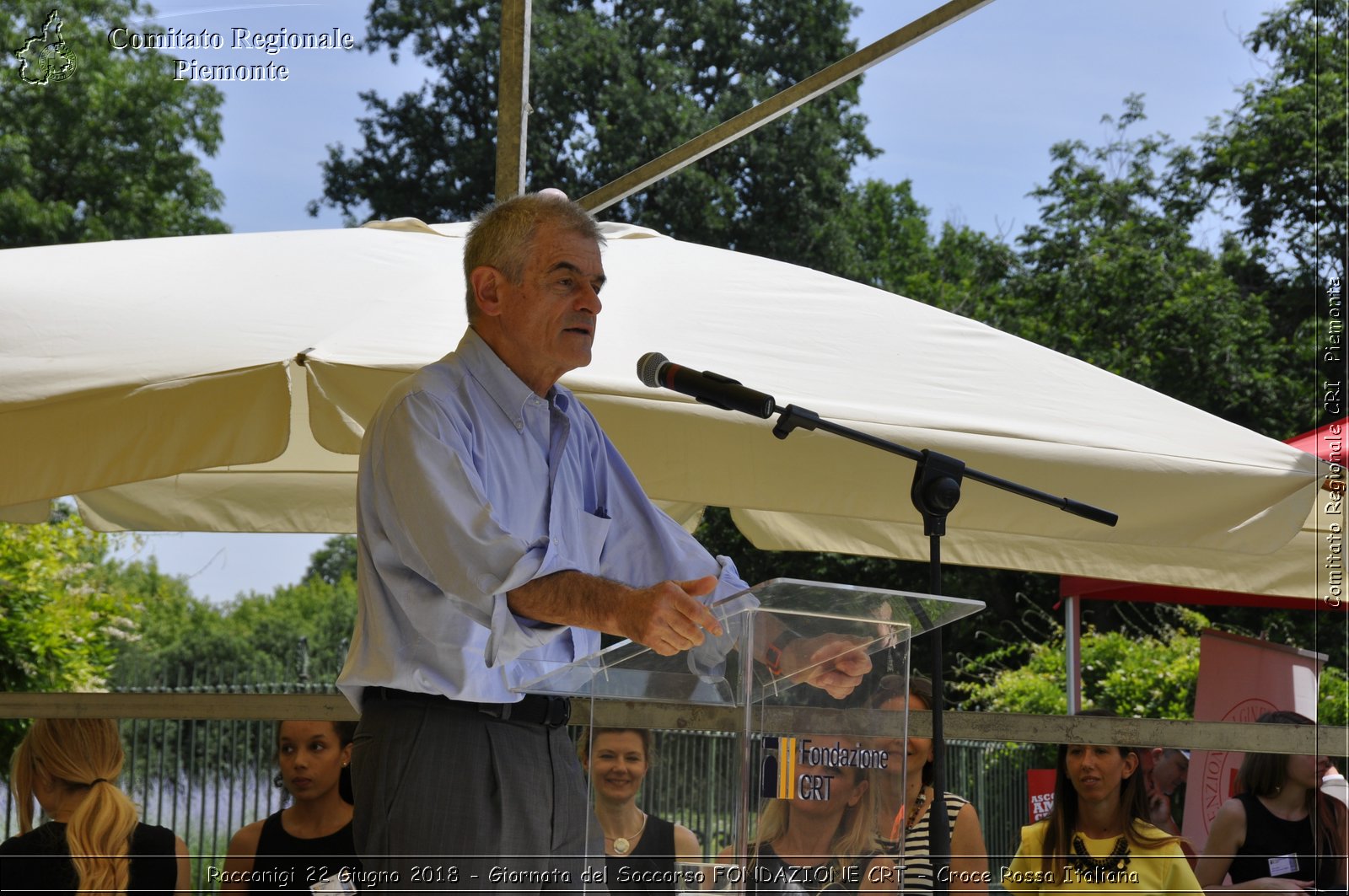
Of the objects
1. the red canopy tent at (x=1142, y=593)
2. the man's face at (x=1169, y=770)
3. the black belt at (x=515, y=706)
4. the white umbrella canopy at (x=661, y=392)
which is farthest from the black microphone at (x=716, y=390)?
the man's face at (x=1169, y=770)

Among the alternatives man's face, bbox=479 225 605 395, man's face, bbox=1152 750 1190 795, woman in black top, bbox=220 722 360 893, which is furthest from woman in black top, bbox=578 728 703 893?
man's face, bbox=1152 750 1190 795

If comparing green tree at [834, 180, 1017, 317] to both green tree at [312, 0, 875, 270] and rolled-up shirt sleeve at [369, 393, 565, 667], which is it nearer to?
green tree at [312, 0, 875, 270]

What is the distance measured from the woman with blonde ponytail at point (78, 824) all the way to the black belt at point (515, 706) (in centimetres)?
214

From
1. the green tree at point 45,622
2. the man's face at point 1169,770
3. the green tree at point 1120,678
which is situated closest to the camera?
the man's face at point 1169,770

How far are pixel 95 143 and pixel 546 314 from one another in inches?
975

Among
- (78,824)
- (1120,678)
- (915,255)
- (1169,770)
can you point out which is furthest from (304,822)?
(915,255)

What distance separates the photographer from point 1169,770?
787cm

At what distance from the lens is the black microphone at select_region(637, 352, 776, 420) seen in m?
2.70

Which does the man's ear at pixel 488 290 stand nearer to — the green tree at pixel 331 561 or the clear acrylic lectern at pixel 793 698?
Answer: the clear acrylic lectern at pixel 793 698

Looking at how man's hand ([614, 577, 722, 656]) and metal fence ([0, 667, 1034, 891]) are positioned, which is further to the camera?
metal fence ([0, 667, 1034, 891])

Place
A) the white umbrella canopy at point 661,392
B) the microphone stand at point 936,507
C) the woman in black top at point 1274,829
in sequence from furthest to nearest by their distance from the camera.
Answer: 1. the woman in black top at point 1274,829
2. the white umbrella canopy at point 661,392
3. the microphone stand at point 936,507

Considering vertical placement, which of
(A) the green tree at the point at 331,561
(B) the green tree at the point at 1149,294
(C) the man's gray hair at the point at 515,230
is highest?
(B) the green tree at the point at 1149,294

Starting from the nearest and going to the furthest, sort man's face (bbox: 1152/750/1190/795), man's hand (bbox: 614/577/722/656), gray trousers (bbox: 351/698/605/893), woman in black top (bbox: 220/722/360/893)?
1. man's hand (bbox: 614/577/722/656)
2. gray trousers (bbox: 351/698/605/893)
3. woman in black top (bbox: 220/722/360/893)
4. man's face (bbox: 1152/750/1190/795)

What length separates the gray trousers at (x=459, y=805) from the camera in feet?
7.91
